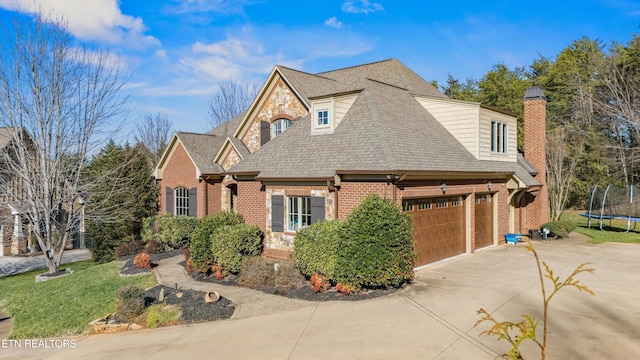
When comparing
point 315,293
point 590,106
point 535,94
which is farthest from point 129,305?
point 590,106

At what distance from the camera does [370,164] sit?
1295cm

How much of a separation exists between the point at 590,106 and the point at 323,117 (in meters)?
31.3

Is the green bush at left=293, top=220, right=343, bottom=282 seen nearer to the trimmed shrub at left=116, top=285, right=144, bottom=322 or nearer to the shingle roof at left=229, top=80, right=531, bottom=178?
the shingle roof at left=229, top=80, right=531, bottom=178

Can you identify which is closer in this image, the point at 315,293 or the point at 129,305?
the point at 129,305

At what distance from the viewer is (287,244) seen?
15.1m

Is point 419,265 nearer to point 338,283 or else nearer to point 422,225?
point 422,225

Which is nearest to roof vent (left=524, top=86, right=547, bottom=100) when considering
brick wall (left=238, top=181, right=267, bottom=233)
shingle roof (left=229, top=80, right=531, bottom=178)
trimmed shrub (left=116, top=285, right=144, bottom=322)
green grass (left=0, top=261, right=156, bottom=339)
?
shingle roof (left=229, top=80, right=531, bottom=178)

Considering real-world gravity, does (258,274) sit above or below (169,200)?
below

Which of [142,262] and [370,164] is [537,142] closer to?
[370,164]

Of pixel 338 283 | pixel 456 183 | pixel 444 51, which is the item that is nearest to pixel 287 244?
pixel 338 283

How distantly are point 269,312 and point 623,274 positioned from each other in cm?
1069

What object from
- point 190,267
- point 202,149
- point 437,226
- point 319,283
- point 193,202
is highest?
point 202,149

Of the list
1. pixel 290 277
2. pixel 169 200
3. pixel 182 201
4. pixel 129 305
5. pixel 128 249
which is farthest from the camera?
pixel 169 200

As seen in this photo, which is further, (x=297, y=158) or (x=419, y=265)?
(x=297, y=158)
